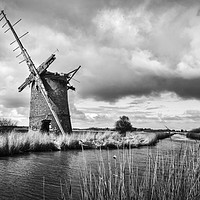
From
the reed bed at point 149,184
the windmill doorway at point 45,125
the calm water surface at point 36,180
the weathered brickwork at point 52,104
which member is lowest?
the calm water surface at point 36,180

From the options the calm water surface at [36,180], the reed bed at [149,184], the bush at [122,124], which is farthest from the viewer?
the bush at [122,124]

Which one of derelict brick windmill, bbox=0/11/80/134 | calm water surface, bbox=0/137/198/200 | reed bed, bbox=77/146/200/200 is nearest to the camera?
reed bed, bbox=77/146/200/200

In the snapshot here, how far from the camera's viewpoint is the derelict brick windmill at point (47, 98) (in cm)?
1783

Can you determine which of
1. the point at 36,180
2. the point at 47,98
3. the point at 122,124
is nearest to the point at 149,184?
the point at 36,180

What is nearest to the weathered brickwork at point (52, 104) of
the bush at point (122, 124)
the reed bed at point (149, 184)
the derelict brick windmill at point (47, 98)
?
the derelict brick windmill at point (47, 98)

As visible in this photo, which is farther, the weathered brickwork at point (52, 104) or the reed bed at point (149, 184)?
the weathered brickwork at point (52, 104)

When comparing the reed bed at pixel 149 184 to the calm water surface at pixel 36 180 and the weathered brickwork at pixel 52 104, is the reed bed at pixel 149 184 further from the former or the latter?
the weathered brickwork at pixel 52 104

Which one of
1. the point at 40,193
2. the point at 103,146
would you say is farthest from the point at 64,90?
the point at 40,193

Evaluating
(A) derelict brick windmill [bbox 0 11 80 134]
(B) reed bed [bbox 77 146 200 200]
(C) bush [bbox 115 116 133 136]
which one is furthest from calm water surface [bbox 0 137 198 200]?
(C) bush [bbox 115 116 133 136]

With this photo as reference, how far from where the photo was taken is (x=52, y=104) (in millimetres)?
18047

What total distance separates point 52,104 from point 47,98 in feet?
2.74

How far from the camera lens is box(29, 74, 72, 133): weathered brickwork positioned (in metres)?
18.0

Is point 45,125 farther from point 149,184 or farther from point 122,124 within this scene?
point 122,124

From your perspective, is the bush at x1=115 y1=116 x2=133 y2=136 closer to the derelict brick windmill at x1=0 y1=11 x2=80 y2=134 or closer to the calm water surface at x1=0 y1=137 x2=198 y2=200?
the derelict brick windmill at x1=0 y1=11 x2=80 y2=134
